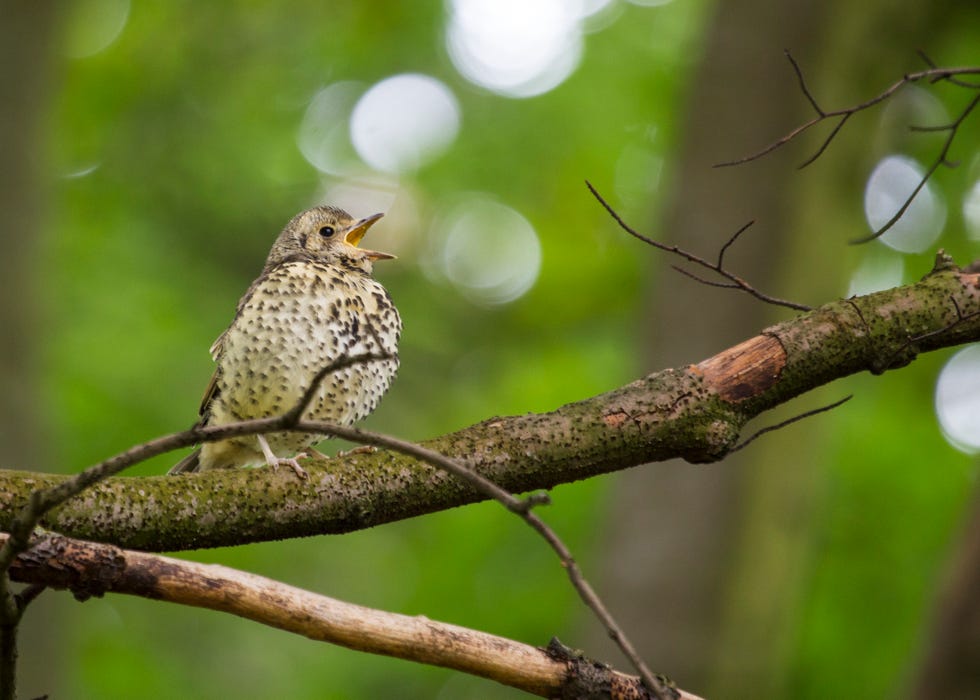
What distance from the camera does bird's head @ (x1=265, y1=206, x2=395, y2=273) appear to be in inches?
173

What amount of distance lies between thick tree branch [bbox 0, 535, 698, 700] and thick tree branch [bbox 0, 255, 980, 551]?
0.27m

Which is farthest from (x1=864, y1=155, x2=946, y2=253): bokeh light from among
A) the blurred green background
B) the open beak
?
the open beak

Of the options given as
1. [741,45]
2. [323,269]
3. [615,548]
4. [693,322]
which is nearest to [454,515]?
[615,548]

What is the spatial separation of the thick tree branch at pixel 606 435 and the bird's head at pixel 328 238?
62.8 inches

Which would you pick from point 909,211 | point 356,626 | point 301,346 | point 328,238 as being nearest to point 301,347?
point 301,346

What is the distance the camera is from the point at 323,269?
4.15 m

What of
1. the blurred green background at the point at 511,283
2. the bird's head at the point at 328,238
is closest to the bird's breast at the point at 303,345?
the bird's head at the point at 328,238

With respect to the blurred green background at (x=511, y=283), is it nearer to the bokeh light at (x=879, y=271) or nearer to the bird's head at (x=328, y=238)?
the bokeh light at (x=879, y=271)

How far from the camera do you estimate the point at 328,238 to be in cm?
448

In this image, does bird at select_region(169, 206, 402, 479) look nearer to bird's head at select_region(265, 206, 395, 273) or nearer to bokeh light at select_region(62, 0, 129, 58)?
bird's head at select_region(265, 206, 395, 273)

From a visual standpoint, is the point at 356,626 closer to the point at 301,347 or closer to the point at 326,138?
the point at 301,347

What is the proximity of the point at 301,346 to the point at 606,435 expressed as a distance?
53.2 inches

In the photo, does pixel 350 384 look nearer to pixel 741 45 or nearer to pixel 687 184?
pixel 687 184

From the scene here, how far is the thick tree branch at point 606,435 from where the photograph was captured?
2.80 metres
